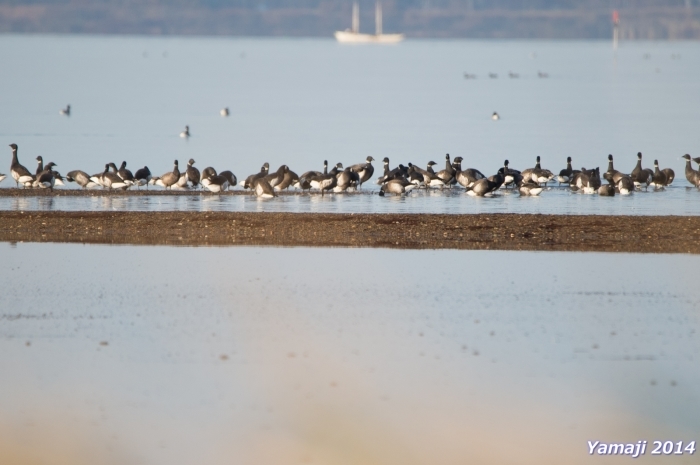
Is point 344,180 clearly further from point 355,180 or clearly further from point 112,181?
point 112,181

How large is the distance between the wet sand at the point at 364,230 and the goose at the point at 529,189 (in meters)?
4.57

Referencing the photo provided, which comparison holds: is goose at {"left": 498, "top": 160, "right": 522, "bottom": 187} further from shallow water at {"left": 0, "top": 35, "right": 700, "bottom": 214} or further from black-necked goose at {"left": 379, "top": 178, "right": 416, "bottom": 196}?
black-necked goose at {"left": 379, "top": 178, "right": 416, "bottom": 196}

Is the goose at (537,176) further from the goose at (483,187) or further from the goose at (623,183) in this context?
the goose at (483,187)

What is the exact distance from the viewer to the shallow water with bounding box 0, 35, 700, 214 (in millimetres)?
33719

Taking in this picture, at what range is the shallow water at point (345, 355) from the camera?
9.38 metres

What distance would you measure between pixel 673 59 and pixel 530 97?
6660 cm

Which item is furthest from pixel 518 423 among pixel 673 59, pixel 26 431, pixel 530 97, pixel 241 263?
pixel 673 59

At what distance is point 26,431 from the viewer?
941 cm

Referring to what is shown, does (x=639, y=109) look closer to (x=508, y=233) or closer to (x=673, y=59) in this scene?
(x=508, y=233)

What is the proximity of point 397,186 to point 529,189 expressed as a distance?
96.2 inches

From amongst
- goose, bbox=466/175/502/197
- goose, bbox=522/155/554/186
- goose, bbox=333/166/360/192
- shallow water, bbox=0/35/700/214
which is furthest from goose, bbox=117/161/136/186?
goose, bbox=522/155/554/186

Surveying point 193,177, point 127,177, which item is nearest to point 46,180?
point 127,177

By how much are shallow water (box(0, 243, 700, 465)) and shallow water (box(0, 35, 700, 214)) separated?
5.93m

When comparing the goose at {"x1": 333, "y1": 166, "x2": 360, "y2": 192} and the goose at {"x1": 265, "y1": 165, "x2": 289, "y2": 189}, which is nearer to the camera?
the goose at {"x1": 333, "y1": 166, "x2": 360, "y2": 192}
